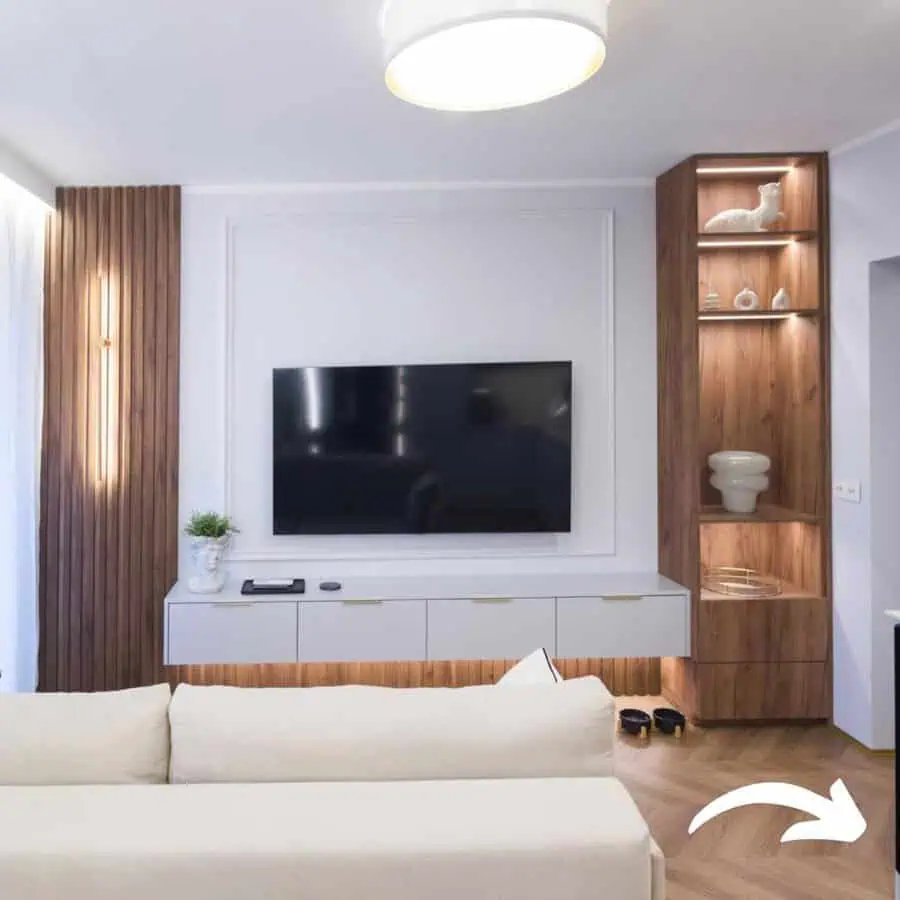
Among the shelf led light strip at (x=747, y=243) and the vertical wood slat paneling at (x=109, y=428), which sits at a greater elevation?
the shelf led light strip at (x=747, y=243)

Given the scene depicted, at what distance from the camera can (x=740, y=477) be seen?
3.78 metres

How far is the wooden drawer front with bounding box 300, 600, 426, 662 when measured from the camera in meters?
3.63

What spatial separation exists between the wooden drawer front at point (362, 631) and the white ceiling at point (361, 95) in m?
2.14

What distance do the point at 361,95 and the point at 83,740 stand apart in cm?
244

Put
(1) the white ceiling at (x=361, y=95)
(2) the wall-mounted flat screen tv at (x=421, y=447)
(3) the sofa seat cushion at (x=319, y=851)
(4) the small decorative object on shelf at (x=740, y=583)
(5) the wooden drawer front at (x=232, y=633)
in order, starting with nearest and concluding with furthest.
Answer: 1. (3) the sofa seat cushion at (x=319, y=851)
2. (1) the white ceiling at (x=361, y=95)
3. (5) the wooden drawer front at (x=232, y=633)
4. (4) the small decorative object on shelf at (x=740, y=583)
5. (2) the wall-mounted flat screen tv at (x=421, y=447)

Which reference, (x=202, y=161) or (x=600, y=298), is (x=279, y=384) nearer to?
(x=202, y=161)

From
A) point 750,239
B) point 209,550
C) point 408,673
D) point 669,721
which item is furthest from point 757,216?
point 209,550

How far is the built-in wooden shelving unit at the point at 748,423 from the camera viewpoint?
12.0ft

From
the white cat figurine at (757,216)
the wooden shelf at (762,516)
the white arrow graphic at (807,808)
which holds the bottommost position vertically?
the white arrow graphic at (807,808)

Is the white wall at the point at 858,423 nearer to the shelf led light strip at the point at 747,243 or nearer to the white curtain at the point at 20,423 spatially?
the shelf led light strip at the point at 747,243

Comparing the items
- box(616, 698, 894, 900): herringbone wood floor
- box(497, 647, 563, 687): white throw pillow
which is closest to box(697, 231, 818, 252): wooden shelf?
box(616, 698, 894, 900): herringbone wood floor

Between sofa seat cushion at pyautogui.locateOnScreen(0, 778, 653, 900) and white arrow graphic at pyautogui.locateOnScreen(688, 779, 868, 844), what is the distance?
68.2 inches

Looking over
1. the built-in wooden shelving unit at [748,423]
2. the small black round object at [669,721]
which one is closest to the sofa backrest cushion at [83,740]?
the small black round object at [669,721]

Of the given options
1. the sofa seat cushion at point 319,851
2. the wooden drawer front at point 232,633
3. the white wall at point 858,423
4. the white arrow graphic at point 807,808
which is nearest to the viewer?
the sofa seat cushion at point 319,851
